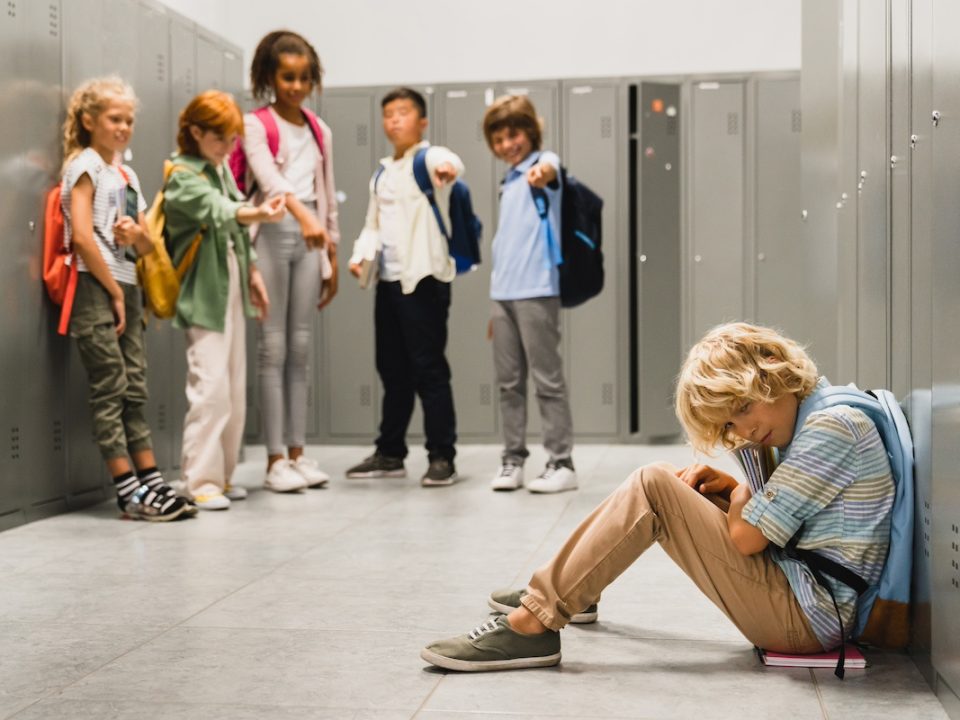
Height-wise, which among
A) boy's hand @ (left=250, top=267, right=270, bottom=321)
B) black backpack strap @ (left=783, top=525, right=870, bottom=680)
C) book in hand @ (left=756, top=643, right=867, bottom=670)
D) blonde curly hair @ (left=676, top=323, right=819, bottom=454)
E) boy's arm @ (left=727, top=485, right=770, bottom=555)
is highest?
boy's hand @ (left=250, top=267, right=270, bottom=321)

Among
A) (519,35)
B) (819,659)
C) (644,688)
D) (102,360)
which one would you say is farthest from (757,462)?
(519,35)

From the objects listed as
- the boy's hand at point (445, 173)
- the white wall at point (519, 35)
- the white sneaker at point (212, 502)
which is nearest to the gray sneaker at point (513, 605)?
the white sneaker at point (212, 502)

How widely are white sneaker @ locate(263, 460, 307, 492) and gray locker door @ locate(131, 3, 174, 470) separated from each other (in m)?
0.61

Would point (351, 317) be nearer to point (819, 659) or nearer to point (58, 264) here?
point (58, 264)

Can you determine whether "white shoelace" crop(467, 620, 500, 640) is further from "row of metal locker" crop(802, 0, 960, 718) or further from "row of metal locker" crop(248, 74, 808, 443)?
"row of metal locker" crop(248, 74, 808, 443)

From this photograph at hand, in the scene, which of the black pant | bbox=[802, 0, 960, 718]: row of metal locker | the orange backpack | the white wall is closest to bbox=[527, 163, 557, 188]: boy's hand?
the black pant

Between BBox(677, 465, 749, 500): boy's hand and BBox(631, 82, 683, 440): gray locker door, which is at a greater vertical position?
BBox(631, 82, 683, 440): gray locker door

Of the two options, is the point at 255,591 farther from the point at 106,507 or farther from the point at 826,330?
the point at 826,330

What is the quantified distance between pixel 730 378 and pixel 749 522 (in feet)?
0.93

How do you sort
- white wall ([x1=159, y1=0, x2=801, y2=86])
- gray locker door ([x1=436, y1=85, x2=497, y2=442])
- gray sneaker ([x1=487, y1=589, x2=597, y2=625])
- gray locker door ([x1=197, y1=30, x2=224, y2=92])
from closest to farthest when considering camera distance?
gray sneaker ([x1=487, y1=589, x2=597, y2=625]), gray locker door ([x1=197, y1=30, x2=224, y2=92]), gray locker door ([x1=436, y1=85, x2=497, y2=442]), white wall ([x1=159, y1=0, x2=801, y2=86])

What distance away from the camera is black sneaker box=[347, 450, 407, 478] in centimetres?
562

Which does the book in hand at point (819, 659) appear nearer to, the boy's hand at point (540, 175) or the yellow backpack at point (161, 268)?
the boy's hand at point (540, 175)

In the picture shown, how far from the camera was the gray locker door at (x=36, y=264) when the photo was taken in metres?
4.38

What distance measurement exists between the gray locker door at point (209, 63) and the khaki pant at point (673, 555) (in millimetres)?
4107
